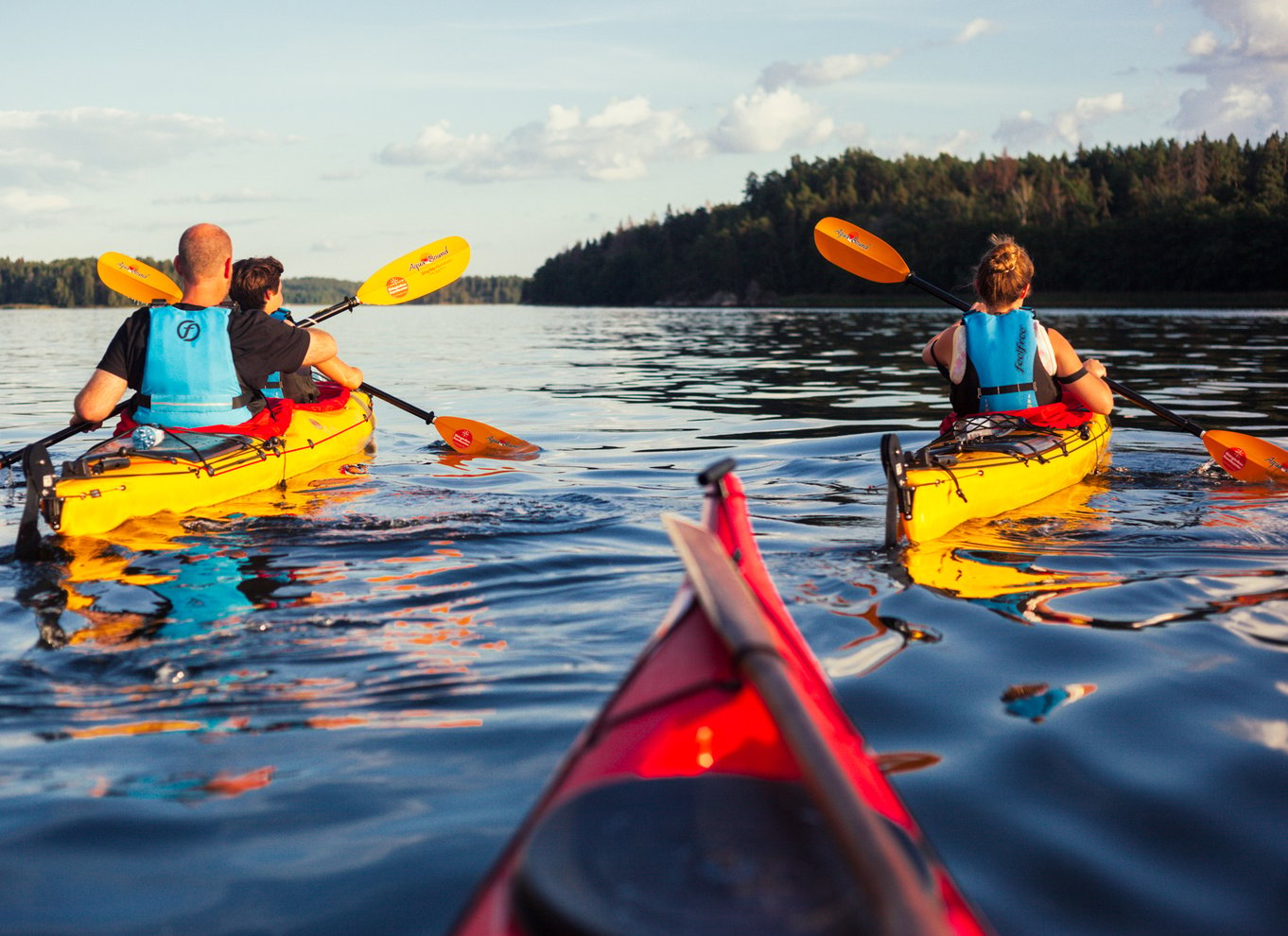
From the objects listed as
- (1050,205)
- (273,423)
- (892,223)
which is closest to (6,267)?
(892,223)

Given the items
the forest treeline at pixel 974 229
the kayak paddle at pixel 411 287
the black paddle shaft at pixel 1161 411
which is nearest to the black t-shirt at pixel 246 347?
the kayak paddle at pixel 411 287

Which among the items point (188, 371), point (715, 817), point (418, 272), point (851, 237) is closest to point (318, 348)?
point (188, 371)

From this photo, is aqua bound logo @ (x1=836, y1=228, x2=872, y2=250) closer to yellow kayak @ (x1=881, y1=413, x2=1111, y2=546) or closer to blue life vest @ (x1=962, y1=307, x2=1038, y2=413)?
blue life vest @ (x1=962, y1=307, x2=1038, y2=413)

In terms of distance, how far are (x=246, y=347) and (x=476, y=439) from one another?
116 inches

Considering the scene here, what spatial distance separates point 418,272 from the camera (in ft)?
31.7

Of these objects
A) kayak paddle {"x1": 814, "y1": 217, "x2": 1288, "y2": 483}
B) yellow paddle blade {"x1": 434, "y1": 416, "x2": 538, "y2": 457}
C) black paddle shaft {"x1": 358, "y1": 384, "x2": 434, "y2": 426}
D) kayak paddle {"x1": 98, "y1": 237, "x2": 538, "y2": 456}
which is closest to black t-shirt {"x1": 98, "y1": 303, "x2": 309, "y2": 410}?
kayak paddle {"x1": 98, "y1": 237, "x2": 538, "y2": 456}

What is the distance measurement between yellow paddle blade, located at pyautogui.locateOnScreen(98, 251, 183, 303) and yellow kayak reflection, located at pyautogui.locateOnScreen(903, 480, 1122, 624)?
606 cm

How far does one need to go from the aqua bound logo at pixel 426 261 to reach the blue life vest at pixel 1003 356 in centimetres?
499

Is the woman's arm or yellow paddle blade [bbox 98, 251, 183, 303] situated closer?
the woman's arm

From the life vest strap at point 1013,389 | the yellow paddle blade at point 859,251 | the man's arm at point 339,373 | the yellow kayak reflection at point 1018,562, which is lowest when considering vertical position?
the yellow kayak reflection at point 1018,562

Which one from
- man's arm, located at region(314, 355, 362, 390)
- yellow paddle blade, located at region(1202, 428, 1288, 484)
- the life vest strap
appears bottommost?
yellow paddle blade, located at region(1202, 428, 1288, 484)

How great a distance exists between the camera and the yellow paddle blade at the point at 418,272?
30.3ft

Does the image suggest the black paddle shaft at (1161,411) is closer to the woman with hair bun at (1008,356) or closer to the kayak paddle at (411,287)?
the woman with hair bun at (1008,356)

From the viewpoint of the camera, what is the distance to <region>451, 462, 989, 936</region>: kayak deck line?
1.49 metres
